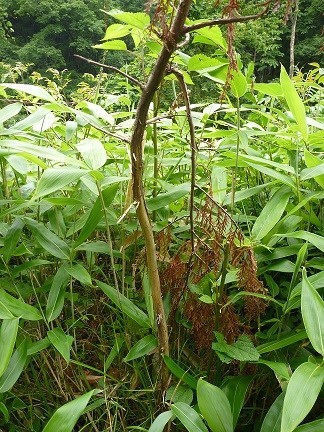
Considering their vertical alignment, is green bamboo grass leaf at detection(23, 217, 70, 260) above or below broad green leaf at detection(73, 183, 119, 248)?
below

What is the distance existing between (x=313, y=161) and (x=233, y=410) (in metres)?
0.32

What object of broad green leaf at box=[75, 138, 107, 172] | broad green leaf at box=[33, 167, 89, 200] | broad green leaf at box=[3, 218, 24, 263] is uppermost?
broad green leaf at box=[75, 138, 107, 172]

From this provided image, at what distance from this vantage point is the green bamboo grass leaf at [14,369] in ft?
1.75

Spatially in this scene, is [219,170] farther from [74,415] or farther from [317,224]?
[74,415]

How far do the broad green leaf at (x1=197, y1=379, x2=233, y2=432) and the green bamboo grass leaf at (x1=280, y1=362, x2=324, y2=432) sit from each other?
100 mm

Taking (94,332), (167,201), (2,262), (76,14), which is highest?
(76,14)

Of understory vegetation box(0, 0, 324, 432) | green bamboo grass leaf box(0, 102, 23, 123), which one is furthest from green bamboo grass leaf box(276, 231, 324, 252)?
green bamboo grass leaf box(0, 102, 23, 123)

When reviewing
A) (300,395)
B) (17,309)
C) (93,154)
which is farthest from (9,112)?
(300,395)

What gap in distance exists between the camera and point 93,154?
0.55 metres

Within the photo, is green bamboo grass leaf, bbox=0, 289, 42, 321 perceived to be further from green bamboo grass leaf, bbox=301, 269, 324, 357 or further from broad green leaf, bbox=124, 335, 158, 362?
green bamboo grass leaf, bbox=301, 269, 324, 357

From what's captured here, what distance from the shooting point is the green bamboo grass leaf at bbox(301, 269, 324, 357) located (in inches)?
17.0

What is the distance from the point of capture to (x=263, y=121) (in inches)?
36.9

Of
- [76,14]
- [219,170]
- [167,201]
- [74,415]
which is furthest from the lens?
[76,14]

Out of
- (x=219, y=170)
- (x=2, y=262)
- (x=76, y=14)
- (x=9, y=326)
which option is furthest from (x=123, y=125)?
(x=76, y=14)
